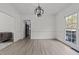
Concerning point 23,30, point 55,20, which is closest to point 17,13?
point 23,30

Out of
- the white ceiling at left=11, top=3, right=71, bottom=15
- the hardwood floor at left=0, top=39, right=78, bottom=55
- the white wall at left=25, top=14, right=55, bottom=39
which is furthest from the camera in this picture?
the white wall at left=25, top=14, right=55, bottom=39

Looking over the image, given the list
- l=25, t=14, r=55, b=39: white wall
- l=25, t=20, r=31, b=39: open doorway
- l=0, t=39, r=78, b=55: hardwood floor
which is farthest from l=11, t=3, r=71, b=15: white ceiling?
→ l=0, t=39, r=78, b=55: hardwood floor

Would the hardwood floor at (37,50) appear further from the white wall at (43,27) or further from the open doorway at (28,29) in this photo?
the open doorway at (28,29)

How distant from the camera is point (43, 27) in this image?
7.40 meters

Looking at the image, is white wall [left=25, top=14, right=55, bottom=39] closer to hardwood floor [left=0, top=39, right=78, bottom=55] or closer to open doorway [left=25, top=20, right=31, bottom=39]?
open doorway [left=25, top=20, right=31, bottom=39]

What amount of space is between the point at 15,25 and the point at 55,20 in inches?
114

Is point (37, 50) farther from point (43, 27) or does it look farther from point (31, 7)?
point (43, 27)

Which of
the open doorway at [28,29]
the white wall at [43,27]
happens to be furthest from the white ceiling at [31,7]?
the open doorway at [28,29]

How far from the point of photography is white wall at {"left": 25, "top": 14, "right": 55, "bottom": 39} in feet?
23.3

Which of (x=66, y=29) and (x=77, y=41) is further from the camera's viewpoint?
(x=66, y=29)

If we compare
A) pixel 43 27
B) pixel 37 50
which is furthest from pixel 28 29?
pixel 37 50

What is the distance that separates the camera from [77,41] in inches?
174
